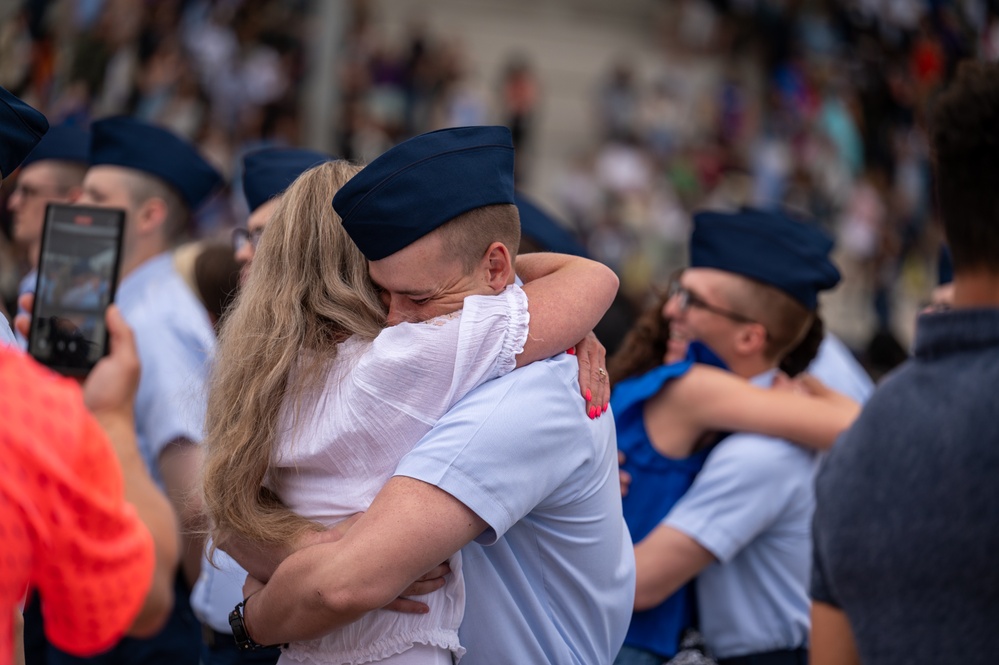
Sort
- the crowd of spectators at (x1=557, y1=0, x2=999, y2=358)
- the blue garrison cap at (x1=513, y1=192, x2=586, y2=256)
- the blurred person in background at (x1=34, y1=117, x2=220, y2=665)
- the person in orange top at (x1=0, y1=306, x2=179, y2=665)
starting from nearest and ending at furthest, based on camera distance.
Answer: the person in orange top at (x1=0, y1=306, x2=179, y2=665), the blurred person in background at (x1=34, y1=117, x2=220, y2=665), the blue garrison cap at (x1=513, y1=192, x2=586, y2=256), the crowd of spectators at (x1=557, y1=0, x2=999, y2=358)

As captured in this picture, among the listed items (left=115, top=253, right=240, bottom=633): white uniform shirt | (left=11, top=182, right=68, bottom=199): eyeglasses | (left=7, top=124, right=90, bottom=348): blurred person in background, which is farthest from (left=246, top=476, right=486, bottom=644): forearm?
(left=11, top=182, right=68, bottom=199): eyeglasses

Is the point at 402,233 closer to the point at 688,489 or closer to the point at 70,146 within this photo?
the point at 688,489

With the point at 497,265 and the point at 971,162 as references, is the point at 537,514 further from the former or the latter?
the point at 971,162

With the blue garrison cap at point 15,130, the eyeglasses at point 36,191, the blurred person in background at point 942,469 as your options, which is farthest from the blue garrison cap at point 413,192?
the eyeglasses at point 36,191

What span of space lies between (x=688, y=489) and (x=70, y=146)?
104 inches

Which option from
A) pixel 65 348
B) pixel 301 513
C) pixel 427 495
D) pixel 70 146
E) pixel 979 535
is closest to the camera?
pixel 979 535

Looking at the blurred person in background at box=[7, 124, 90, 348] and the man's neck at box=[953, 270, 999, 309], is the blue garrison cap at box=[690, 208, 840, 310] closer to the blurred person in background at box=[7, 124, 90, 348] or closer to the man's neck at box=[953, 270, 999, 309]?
the man's neck at box=[953, 270, 999, 309]

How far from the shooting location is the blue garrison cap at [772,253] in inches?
122

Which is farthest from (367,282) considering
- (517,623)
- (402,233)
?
(517,623)

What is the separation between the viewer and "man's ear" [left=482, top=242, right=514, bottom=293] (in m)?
1.98

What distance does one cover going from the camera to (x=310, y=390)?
1937 millimetres

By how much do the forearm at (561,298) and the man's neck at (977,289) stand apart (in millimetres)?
705

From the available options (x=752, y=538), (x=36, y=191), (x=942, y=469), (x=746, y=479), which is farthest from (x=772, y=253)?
(x=36, y=191)

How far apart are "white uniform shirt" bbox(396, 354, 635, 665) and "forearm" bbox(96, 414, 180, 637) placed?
1.79 ft
